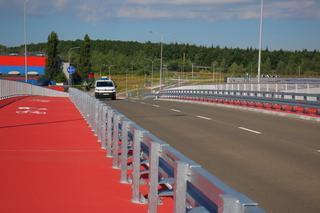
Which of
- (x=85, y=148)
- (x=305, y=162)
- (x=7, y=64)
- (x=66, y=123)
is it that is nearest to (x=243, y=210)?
(x=305, y=162)

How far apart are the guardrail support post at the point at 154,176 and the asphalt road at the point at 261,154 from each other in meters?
1.95

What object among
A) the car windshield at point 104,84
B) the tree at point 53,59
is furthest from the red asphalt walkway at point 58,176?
the tree at point 53,59

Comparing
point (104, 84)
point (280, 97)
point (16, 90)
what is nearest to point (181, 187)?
point (280, 97)

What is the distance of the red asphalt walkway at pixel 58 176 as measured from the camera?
24.4ft

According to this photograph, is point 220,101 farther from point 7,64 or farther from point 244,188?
point 7,64

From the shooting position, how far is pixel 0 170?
33.0 ft

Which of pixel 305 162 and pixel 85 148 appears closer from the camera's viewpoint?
pixel 305 162

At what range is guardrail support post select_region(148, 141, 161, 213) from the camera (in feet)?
20.4

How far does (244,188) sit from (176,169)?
4.16 metres

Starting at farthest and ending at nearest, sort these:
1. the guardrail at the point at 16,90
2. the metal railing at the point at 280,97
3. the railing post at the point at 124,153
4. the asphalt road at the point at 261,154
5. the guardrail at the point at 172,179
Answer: the guardrail at the point at 16,90, the metal railing at the point at 280,97, the railing post at the point at 124,153, the asphalt road at the point at 261,154, the guardrail at the point at 172,179

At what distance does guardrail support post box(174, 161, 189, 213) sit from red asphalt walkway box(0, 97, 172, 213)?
2.50m

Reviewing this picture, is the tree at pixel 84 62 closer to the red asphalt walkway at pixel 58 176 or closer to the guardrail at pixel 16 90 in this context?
the guardrail at pixel 16 90

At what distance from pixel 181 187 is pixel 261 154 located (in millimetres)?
8441

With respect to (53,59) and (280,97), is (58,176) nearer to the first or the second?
(280,97)
